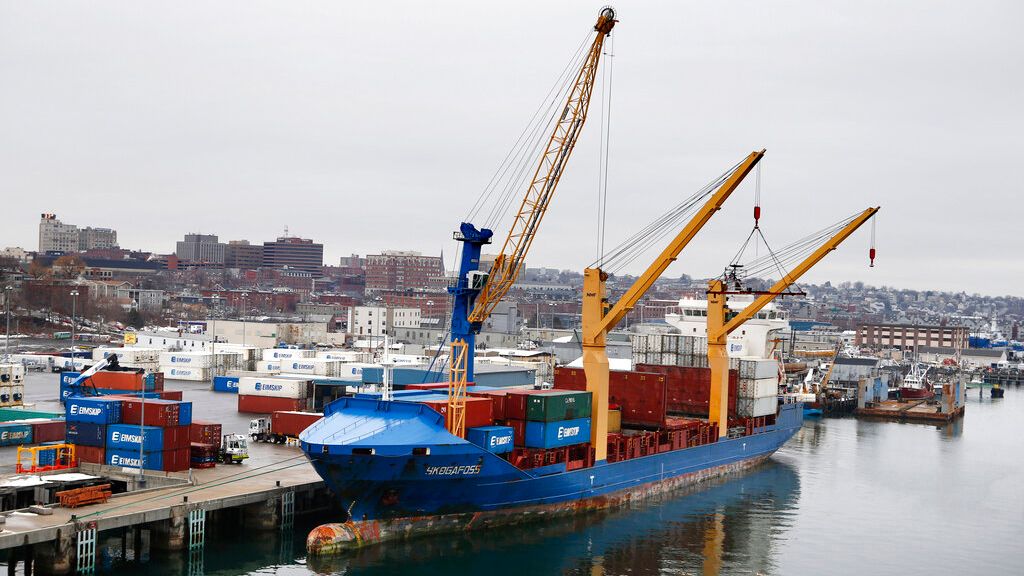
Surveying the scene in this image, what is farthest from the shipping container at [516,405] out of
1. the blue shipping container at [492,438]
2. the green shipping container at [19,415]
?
the green shipping container at [19,415]

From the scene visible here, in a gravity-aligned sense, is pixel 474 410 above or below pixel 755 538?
above

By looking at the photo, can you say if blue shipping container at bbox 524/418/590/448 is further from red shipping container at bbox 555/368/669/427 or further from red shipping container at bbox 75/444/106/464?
red shipping container at bbox 75/444/106/464

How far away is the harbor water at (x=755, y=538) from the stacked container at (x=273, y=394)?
21.2 m

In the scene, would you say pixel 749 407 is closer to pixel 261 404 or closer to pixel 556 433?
pixel 556 433

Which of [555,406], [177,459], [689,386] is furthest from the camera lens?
[689,386]

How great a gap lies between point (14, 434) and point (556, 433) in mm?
22296

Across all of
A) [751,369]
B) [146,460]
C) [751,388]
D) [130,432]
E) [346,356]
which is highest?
[751,369]

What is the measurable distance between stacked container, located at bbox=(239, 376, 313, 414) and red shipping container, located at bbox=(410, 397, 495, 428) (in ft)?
76.5

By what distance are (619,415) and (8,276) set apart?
12749 centimetres

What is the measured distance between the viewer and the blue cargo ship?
33031 mm

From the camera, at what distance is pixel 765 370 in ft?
186

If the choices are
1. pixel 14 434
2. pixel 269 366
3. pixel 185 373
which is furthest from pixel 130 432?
pixel 185 373

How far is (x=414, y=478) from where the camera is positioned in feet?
110

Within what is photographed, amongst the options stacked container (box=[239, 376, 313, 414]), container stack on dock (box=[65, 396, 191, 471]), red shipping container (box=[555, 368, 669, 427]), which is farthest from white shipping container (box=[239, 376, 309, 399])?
container stack on dock (box=[65, 396, 191, 471])
